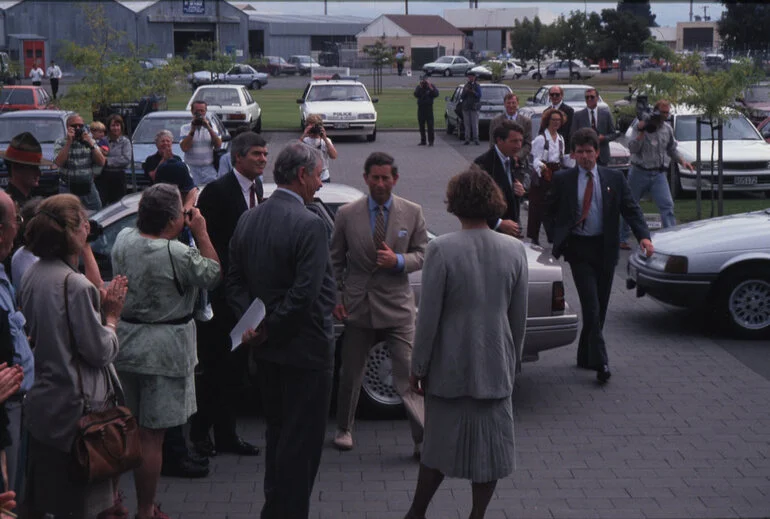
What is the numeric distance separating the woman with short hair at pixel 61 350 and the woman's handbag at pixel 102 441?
26 millimetres

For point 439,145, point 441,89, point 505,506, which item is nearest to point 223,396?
point 505,506

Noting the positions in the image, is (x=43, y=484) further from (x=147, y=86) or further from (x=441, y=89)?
(x=441, y=89)

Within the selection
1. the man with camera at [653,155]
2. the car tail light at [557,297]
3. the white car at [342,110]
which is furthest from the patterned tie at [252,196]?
the white car at [342,110]

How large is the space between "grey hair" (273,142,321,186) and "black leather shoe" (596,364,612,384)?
13.8ft

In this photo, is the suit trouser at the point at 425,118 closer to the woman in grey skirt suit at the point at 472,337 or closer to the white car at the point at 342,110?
the white car at the point at 342,110

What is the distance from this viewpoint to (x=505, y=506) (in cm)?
631

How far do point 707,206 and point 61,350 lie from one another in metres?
15.6

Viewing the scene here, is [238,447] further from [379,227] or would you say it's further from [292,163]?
[292,163]

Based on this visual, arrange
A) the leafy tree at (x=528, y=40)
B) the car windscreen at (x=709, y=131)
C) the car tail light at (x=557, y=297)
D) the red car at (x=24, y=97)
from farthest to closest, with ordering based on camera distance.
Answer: the leafy tree at (x=528, y=40)
the red car at (x=24, y=97)
the car windscreen at (x=709, y=131)
the car tail light at (x=557, y=297)

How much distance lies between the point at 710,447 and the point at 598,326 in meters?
1.61

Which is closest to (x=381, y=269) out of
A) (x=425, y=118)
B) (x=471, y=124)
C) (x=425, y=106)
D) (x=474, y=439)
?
(x=474, y=439)

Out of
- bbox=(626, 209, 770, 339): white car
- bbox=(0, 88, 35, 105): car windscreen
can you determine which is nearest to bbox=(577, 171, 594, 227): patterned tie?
bbox=(626, 209, 770, 339): white car

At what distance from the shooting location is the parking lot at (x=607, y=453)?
6.30 m

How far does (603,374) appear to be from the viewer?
887 cm
